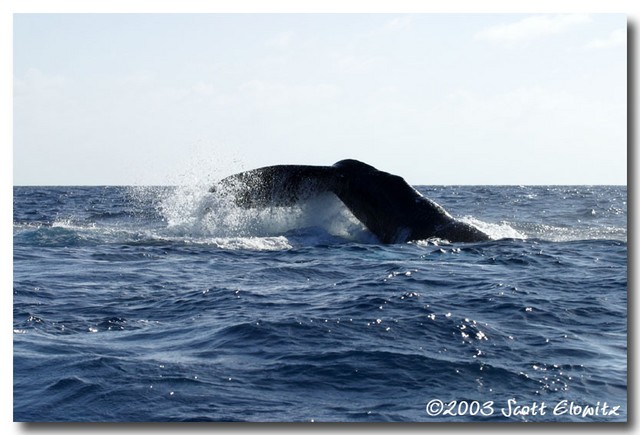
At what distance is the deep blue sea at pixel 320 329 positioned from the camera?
586cm

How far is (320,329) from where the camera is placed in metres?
7.80

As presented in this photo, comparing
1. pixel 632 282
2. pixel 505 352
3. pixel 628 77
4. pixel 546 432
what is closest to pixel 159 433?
pixel 546 432

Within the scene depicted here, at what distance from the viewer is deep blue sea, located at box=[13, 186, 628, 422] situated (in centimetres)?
586

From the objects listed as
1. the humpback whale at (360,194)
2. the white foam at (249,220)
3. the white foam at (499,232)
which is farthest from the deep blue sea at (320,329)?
the white foam at (499,232)

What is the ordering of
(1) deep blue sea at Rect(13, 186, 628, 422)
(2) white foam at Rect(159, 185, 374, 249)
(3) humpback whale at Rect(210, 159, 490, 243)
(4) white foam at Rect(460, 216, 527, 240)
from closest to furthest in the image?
1. (1) deep blue sea at Rect(13, 186, 628, 422)
2. (3) humpback whale at Rect(210, 159, 490, 243)
3. (2) white foam at Rect(159, 185, 374, 249)
4. (4) white foam at Rect(460, 216, 527, 240)

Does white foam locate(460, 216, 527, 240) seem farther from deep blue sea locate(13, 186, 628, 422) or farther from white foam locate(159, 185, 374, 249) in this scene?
white foam locate(159, 185, 374, 249)

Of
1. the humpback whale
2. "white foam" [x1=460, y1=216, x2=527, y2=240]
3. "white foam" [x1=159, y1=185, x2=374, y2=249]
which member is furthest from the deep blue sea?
"white foam" [x1=460, y1=216, x2=527, y2=240]

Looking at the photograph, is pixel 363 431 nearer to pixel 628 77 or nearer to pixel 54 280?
pixel 628 77

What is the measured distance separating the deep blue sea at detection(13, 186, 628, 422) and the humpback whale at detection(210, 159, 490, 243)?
360 millimetres

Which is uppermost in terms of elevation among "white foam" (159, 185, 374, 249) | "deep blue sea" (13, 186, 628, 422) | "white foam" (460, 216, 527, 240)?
"white foam" (159, 185, 374, 249)

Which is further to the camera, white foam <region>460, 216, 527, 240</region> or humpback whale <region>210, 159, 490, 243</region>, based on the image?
white foam <region>460, 216, 527, 240</region>

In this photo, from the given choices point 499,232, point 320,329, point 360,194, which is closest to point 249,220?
point 360,194

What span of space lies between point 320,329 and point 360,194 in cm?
554

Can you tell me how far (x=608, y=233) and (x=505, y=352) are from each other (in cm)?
1060
